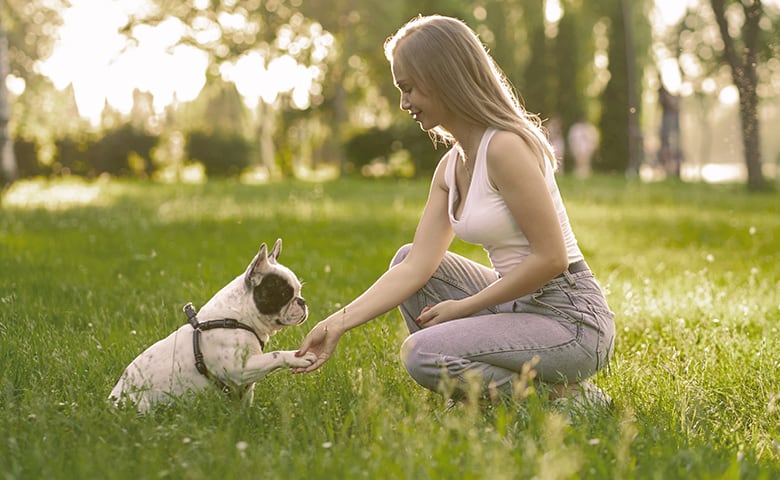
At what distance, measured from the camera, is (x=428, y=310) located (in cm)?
418

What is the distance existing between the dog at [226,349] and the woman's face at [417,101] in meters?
0.92

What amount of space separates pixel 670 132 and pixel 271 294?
30.2 m

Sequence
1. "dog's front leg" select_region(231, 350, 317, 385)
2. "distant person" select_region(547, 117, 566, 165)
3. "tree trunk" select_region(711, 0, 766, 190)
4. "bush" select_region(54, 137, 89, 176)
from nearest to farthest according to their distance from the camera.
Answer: "dog's front leg" select_region(231, 350, 317, 385) < "tree trunk" select_region(711, 0, 766, 190) < "bush" select_region(54, 137, 89, 176) < "distant person" select_region(547, 117, 566, 165)

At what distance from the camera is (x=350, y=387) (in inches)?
159

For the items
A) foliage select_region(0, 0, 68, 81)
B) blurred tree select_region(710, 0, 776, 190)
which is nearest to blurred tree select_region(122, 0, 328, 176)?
foliage select_region(0, 0, 68, 81)

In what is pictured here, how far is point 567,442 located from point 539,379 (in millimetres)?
649

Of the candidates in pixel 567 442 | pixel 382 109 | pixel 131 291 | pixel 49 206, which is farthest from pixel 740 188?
pixel 382 109

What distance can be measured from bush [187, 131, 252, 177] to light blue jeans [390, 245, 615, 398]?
28.8m

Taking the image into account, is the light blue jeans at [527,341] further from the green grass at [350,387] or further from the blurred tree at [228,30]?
the blurred tree at [228,30]

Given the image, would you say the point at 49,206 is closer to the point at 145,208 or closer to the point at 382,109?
the point at 145,208

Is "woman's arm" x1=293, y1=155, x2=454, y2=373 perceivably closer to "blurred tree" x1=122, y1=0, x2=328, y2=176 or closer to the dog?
the dog

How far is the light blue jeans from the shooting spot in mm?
3828

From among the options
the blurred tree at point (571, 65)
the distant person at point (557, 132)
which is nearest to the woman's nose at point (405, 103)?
the distant person at point (557, 132)

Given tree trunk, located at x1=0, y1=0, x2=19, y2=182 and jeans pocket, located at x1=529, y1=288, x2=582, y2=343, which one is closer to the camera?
jeans pocket, located at x1=529, y1=288, x2=582, y2=343
